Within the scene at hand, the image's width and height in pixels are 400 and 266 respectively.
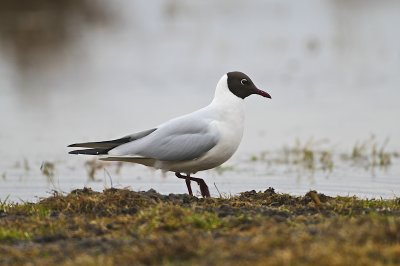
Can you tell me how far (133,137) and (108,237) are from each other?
311 centimetres

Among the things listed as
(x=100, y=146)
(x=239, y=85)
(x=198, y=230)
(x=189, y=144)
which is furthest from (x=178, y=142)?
(x=198, y=230)

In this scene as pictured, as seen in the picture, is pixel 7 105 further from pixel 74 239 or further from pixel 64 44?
pixel 74 239

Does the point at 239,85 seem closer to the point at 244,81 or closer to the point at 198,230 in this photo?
the point at 244,81

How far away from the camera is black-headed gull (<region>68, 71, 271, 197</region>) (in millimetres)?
8945

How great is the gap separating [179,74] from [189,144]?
29.7 feet

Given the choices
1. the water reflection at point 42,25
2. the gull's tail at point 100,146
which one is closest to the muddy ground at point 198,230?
the gull's tail at point 100,146

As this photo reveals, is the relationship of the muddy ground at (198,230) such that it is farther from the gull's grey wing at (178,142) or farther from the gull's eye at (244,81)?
the gull's eye at (244,81)

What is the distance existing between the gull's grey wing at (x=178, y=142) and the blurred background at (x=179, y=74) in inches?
52.3

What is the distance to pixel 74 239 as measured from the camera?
621 centimetres

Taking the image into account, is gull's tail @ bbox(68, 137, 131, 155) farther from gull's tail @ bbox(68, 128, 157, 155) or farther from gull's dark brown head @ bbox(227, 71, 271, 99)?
gull's dark brown head @ bbox(227, 71, 271, 99)

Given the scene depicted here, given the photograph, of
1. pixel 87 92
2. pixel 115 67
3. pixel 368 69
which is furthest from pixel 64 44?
pixel 368 69

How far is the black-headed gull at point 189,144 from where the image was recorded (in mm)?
8945

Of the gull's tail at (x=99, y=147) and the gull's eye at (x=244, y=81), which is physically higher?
the gull's eye at (x=244, y=81)

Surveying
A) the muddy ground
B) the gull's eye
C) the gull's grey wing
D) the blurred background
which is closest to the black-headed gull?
the gull's grey wing
